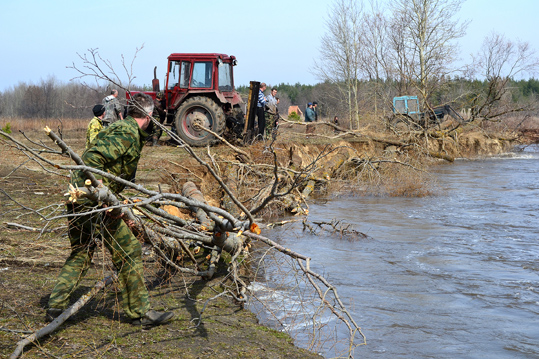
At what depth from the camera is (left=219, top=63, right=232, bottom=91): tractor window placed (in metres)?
14.4

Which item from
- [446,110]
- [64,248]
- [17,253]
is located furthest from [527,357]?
[446,110]

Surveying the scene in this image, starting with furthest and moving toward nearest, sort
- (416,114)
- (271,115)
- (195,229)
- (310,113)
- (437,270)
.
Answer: (416,114), (310,113), (271,115), (437,270), (195,229)

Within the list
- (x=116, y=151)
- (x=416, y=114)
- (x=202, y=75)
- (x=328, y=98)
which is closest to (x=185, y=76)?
(x=202, y=75)

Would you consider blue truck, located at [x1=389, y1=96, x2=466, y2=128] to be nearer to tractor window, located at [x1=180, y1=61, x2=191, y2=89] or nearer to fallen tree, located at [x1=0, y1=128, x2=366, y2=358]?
tractor window, located at [x1=180, y1=61, x2=191, y2=89]

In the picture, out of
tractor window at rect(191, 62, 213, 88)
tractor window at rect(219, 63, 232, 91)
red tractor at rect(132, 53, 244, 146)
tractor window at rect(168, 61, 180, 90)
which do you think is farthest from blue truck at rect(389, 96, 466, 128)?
tractor window at rect(168, 61, 180, 90)

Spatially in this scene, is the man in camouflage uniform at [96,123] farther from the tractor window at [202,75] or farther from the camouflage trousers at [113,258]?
the tractor window at [202,75]

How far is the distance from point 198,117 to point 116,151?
978cm

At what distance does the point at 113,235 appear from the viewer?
4.03 meters

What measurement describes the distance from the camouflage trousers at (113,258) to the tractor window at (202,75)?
34.0ft

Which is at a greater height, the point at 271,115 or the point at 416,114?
the point at 416,114

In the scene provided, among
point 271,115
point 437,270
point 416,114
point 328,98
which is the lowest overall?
point 437,270

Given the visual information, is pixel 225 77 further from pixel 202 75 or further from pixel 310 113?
pixel 310 113

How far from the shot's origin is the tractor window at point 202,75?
45.8 ft

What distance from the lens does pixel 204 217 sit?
6305mm
